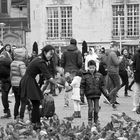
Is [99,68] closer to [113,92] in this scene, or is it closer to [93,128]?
[113,92]

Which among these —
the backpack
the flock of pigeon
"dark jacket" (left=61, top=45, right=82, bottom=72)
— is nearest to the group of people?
"dark jacket" (left=61, top=45, right=82, bottom=72)

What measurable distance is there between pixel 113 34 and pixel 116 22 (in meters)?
0.94

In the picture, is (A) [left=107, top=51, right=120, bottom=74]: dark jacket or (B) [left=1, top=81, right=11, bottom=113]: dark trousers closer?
(B) [left=1, top=81, right=11, bottom=113]: dark trousers

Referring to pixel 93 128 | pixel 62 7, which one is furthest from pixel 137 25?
pixel 93 128

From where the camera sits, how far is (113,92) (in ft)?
58.3

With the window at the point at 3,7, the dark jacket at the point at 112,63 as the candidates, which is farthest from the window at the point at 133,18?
the dark jacket at the point at 112,63

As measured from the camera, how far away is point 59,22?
46.3 m

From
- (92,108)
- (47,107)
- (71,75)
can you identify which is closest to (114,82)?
(71,75)

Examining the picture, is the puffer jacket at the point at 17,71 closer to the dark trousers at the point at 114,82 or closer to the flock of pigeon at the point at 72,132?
the dark trousers at the point at 114,82

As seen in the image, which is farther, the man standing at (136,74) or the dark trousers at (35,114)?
the man standing at (136,74)

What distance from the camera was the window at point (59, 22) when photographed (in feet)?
151

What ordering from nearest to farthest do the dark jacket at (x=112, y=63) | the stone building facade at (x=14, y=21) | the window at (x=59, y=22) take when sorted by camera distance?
the dark jacket at (x=112, y=63) → the window at (x=59, y=22) → the stone building facade at (x=14, y=21)

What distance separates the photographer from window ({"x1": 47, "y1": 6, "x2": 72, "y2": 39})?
4612cm

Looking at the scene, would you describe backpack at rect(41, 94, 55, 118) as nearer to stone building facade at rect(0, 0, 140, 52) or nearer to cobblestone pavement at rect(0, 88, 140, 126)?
cobblestone pavement at rect(0, 88, 140, 126)
